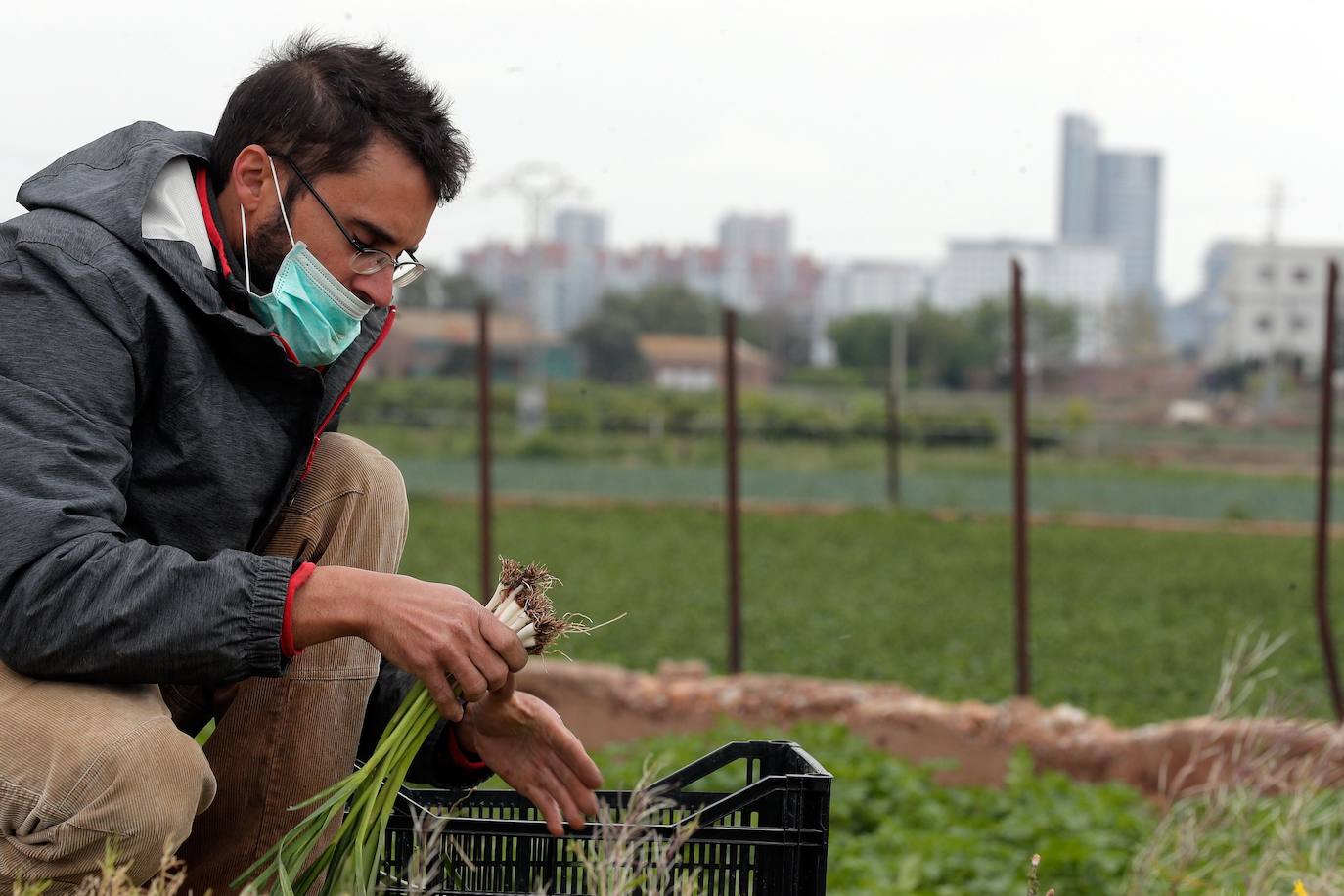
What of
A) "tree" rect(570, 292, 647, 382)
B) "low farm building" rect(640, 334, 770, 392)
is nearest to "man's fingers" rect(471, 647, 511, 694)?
"low farm building" rect(640, 334, 770, 392)

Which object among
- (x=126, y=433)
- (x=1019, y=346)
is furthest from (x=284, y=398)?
(x=1019, y=346)

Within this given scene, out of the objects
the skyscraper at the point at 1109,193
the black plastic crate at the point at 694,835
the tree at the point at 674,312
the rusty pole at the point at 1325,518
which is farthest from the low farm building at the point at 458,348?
the skyscraper at the point at 1109,193

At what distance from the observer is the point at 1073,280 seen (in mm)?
89188

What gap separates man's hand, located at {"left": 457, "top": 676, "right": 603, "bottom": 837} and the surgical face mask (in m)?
0.60

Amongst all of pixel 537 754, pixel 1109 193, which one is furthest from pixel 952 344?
pixel 1109 193

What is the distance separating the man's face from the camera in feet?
7.11

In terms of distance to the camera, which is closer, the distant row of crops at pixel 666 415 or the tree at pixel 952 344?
the distant row of crops at pixel 666 415

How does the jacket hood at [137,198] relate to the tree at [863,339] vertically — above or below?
above

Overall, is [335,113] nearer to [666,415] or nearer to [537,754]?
[537,754]

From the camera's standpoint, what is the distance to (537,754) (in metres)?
2.11

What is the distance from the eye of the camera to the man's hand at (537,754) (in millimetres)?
2059

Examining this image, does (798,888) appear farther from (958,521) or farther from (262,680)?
(958,521)

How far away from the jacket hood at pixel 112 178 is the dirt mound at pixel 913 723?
3952 mm

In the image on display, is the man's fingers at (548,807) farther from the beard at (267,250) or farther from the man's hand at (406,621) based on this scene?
the beard at (267,250)
